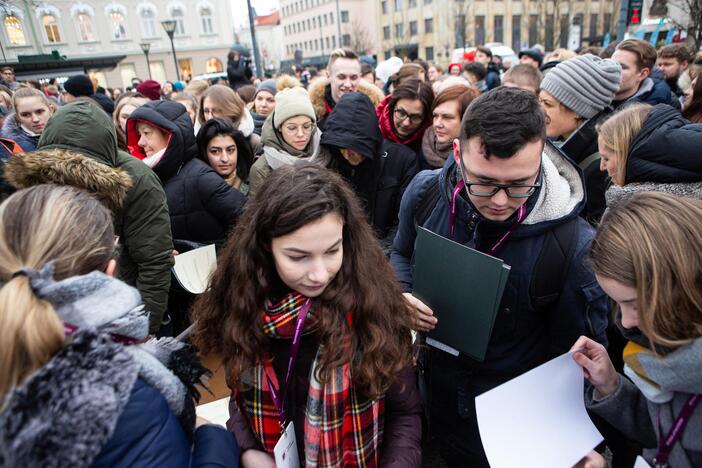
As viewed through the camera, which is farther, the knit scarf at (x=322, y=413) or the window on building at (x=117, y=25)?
the window on building at (x=117, y=25)

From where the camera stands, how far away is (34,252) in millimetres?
993

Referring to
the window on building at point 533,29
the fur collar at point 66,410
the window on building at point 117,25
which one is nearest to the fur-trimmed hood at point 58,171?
the fur collar at point 66,410

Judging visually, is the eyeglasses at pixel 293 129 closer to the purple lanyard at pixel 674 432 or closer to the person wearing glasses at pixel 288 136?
the person wearing glasses at pixel 288 136

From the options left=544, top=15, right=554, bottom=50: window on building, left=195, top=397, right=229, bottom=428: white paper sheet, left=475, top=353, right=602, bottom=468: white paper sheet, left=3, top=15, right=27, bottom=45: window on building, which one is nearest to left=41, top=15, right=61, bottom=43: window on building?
left=3, top=15, right=27, bottom=45: window on building

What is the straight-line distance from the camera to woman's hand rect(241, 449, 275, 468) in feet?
4.87

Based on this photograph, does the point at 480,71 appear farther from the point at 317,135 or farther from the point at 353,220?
the point at 353,220

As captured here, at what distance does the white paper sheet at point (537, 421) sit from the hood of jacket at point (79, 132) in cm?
210

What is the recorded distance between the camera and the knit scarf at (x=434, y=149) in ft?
10.4

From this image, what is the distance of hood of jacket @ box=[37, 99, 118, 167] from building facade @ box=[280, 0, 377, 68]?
5157 centimetres

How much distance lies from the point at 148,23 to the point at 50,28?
709cm

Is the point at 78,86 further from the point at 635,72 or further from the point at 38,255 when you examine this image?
the point at 635,72

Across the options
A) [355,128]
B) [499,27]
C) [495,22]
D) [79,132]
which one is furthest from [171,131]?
[495,22]

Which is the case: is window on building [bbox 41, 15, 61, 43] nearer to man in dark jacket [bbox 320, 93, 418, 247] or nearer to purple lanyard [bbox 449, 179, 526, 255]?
man in dark jacket [bbox 320, 93, 418, 247]

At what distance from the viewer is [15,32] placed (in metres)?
30.2
